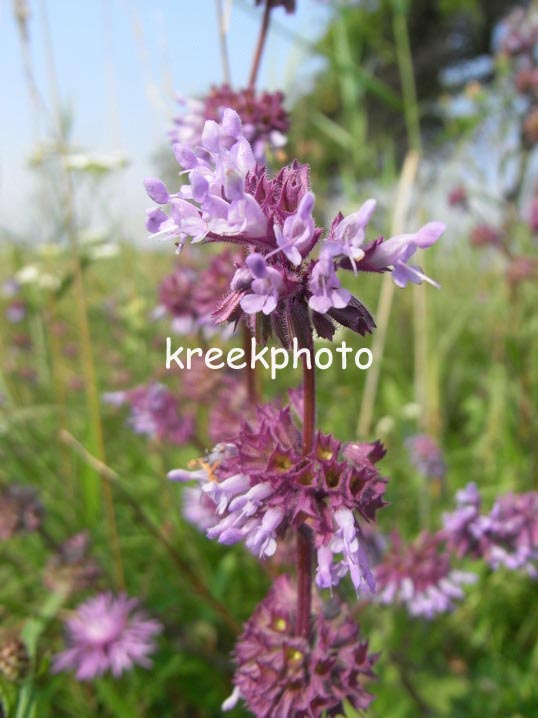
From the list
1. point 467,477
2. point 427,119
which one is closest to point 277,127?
point 467,477

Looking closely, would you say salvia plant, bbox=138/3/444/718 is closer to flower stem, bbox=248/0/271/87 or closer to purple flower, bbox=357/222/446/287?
purple flower, bbox=357/222/446/287

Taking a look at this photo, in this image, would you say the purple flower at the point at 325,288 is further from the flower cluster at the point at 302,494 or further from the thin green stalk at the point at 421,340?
the thin green stalk at the point at 421,340

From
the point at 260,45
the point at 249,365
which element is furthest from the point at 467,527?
the point at 260,45

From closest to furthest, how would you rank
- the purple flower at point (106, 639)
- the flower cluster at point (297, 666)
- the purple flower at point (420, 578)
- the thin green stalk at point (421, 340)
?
1. the flower cluster at point (297, 666)
2. the purple flower at point (420, 578)
3. the purple flower at point (106, 639)
4. the thin green stalk at point (421, 340)

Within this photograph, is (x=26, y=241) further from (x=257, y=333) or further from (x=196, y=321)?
(x=257, y=333)

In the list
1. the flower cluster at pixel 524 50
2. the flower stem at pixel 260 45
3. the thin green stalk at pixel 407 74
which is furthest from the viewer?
the flower cluster at pixel 524 50

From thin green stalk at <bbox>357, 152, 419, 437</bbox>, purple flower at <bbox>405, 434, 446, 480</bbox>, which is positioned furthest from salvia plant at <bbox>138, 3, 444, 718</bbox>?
purple flower at <bbox>405, 434, 446, 480</bbox>

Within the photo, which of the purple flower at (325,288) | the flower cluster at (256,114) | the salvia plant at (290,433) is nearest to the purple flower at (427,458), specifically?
the flower cluster at (256,114)
